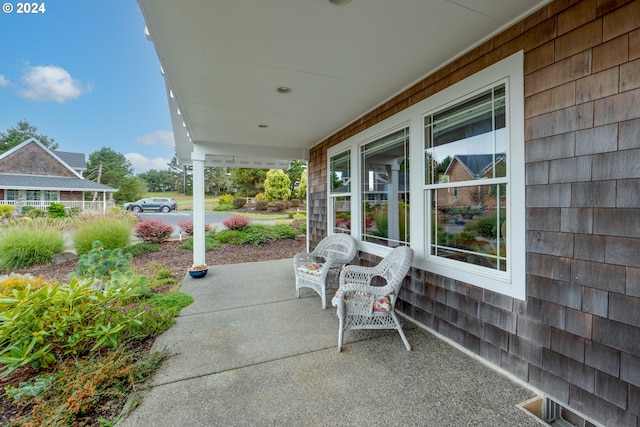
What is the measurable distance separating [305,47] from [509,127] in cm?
178

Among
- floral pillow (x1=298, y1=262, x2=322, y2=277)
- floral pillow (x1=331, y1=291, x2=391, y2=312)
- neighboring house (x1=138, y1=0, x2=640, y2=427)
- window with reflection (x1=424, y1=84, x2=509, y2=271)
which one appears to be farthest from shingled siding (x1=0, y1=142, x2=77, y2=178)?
window with reflection (x1=424, y1=84, x2=509, y2=271)

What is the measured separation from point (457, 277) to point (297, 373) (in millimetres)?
1664

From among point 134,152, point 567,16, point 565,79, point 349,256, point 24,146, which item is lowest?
point 349,256

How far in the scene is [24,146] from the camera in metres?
19.1

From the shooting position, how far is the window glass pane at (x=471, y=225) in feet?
7.26

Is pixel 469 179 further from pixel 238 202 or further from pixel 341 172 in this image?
pixel 238 202

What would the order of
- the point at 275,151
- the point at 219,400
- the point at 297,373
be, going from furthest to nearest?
the point at 275,151 → the point at 297,373 → the point at 219,400

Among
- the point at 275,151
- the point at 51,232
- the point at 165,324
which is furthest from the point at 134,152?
the point at 165,324

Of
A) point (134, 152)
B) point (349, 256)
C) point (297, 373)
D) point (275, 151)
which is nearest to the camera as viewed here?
point (297, 373)

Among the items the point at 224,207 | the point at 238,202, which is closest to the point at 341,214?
the point at 238,202

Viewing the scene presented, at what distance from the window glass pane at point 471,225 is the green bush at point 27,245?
8.09 m

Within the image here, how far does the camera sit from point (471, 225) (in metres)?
2.49

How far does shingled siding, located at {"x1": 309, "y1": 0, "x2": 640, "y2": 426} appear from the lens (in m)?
1.44

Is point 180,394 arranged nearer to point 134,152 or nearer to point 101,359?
point 101,359
